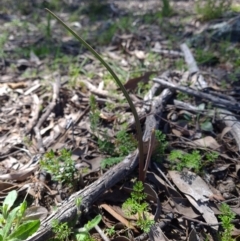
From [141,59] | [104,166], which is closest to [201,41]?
[141,59]

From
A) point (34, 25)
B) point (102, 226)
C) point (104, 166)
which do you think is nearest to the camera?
point (102, 226)

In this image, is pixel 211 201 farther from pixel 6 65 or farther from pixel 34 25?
pixel 34 25

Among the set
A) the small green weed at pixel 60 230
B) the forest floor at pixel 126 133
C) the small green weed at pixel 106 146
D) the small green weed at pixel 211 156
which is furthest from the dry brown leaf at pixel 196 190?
the small green weed at pixel 60 230

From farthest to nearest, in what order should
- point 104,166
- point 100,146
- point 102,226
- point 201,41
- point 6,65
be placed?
point 201,41, point 6,65, point 100,146, point 104,166, point 102,226

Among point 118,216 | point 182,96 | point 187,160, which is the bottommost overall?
point 118,216

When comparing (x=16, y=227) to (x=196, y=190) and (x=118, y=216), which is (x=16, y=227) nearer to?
(x=118, y=216)

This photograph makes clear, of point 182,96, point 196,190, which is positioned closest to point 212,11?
point 182,96
